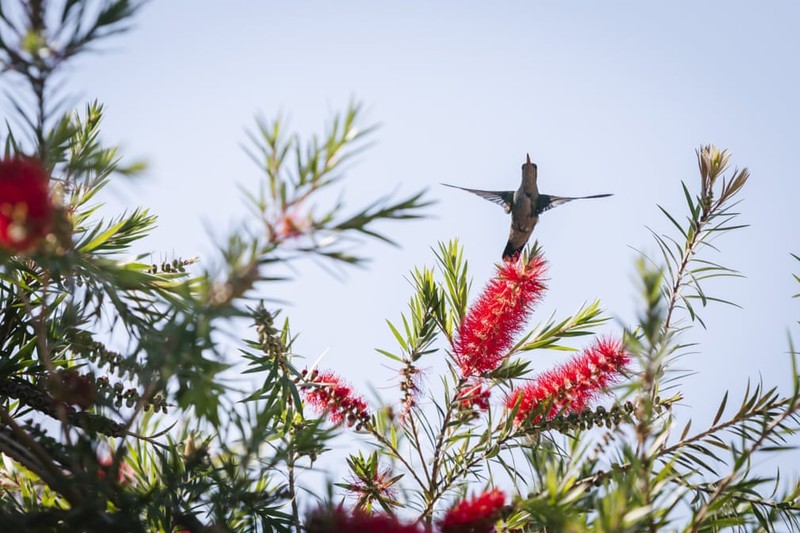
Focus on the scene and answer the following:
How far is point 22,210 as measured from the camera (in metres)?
0.71

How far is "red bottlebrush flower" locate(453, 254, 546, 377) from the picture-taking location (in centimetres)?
163

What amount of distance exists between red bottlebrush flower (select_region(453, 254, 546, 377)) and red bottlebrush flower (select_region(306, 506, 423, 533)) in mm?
734

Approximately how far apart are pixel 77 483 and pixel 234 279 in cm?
31

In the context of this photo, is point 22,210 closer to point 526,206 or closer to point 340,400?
point 340,400

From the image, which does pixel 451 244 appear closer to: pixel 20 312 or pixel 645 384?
pixel 20 312

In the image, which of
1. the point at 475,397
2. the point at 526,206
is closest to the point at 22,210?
the point at 475,397

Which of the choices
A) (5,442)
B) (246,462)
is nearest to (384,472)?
(246,462)

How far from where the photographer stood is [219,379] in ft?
3.01

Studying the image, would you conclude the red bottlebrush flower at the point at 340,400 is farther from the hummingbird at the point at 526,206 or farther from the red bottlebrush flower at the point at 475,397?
the hummingbird at the point at 526,206

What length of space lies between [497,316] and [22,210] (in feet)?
3.60

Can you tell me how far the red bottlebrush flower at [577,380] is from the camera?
1.53 meters

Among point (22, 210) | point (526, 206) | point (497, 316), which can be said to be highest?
point (526, 206)

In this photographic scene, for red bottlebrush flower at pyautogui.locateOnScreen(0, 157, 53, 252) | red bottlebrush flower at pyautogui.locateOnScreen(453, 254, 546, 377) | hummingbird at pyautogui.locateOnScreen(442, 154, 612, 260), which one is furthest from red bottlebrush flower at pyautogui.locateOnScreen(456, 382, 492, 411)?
hummingbird at pyautogui.locateOnScreen(442, 154, 612, 260)

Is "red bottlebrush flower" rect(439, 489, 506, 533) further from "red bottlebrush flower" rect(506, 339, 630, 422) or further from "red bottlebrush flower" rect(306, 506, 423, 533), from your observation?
"red bottlebrush flower" rect(506, 339, 630, 422)
